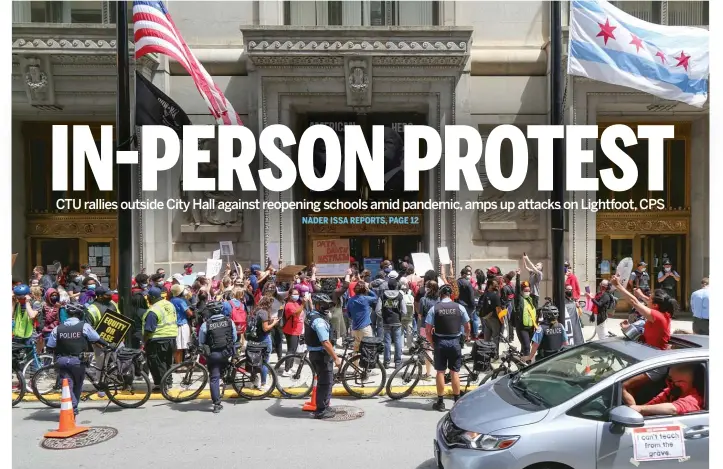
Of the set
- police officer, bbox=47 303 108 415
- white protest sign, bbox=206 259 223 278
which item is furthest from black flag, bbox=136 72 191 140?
police officer, bbox=47 303 108 415

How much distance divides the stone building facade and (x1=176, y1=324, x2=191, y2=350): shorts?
207 inches

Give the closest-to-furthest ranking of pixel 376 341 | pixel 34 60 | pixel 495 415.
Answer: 1. pixel 495 415
2. pixel 376 341
3. pixel 34 60

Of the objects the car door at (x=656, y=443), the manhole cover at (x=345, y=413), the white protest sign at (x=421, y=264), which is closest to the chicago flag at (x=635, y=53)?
the white protest sign at (x=421, y=264)

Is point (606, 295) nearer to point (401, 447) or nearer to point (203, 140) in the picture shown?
point (401, 447)

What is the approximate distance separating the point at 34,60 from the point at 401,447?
560 inches

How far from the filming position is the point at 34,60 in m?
13.9

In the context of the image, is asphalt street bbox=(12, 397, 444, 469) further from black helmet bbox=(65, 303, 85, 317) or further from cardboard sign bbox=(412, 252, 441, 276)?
cardboard sign bbox=(412, 252, 441, 276)

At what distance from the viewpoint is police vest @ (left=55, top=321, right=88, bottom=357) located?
283 inches

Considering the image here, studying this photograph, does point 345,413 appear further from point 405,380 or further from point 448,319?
point 448,319

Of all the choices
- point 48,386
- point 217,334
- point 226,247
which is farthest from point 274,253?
point 217,334

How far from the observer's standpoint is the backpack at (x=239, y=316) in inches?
Answer: 378

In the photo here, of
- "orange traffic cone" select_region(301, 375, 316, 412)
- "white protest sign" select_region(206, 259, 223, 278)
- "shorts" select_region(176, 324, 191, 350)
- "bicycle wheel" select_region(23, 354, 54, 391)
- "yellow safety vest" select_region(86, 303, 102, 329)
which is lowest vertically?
"orange traffic cone" select_region(301, 375, 316, 412)

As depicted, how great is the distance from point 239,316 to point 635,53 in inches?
366

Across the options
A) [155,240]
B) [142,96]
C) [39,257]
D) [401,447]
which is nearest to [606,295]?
[401,447]
